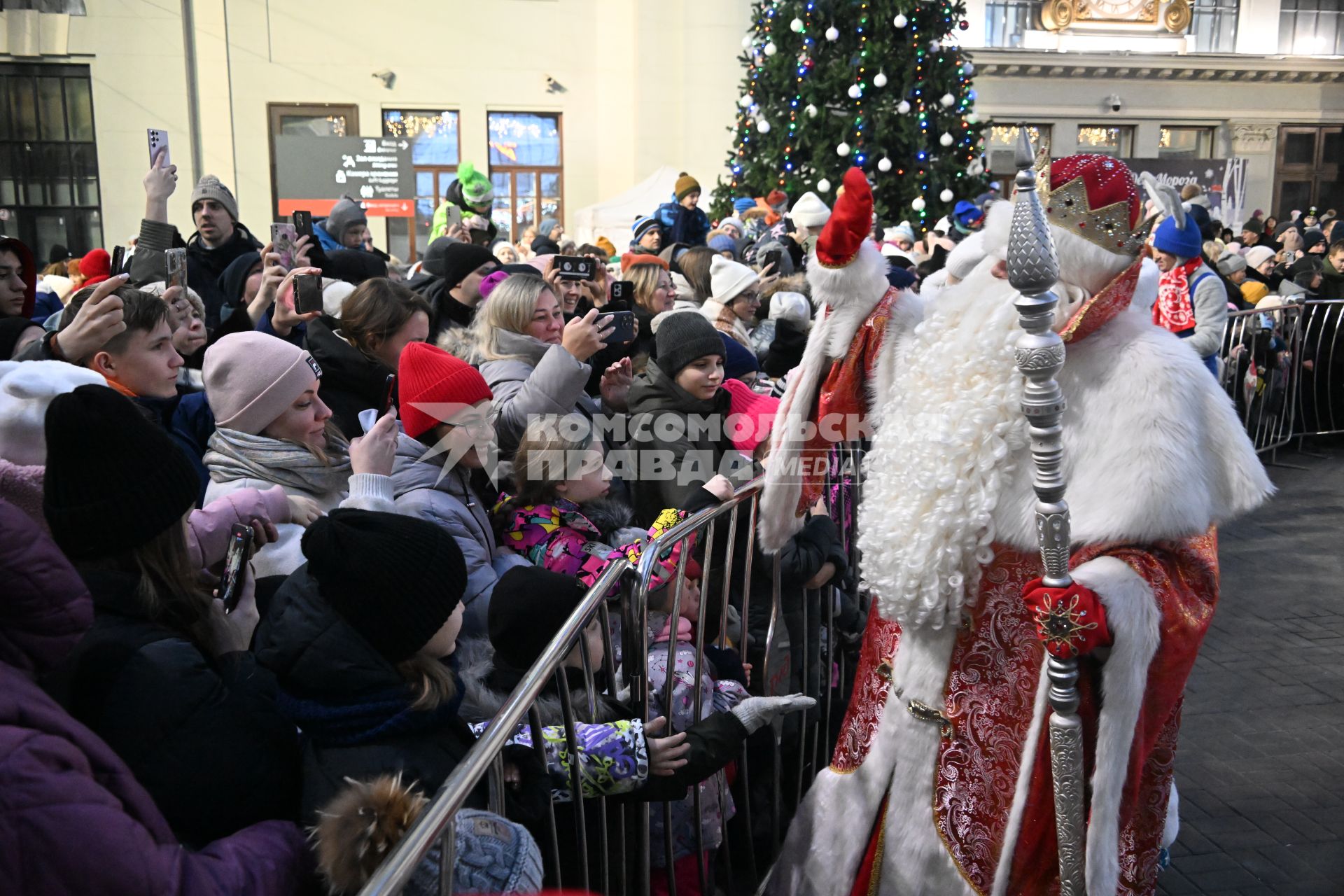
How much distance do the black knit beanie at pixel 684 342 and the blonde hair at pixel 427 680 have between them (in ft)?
6.88

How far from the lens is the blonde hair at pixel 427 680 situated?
1856 mm

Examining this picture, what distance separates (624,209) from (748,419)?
13.6 meters

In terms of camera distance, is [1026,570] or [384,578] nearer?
[384,578]

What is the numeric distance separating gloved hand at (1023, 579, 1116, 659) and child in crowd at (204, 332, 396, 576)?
5.38 feet

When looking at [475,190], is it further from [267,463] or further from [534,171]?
[534,171]

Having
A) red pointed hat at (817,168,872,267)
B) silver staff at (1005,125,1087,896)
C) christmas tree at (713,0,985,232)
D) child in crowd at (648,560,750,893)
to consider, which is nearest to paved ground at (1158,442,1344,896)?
silver staff at (1005,125,1087,896)

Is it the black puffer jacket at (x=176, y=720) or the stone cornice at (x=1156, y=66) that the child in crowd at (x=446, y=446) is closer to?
the black puffer jacket at (x=176, y=720)

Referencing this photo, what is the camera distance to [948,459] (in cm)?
246

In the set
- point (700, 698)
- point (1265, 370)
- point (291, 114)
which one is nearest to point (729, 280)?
point (700, 698)

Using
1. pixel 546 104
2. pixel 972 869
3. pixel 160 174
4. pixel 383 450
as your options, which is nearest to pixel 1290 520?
pixel 972 869

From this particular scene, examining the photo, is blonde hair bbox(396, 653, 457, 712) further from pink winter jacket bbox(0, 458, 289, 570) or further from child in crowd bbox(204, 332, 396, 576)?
child in crowd bbox(204, 332, 396, 576)

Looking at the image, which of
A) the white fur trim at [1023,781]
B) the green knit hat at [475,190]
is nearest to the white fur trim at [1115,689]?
the white fur trim at [1023,781]

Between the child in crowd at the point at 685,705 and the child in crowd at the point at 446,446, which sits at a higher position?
the child in crowd at the point at 446,446

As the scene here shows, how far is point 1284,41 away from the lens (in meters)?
24.0
